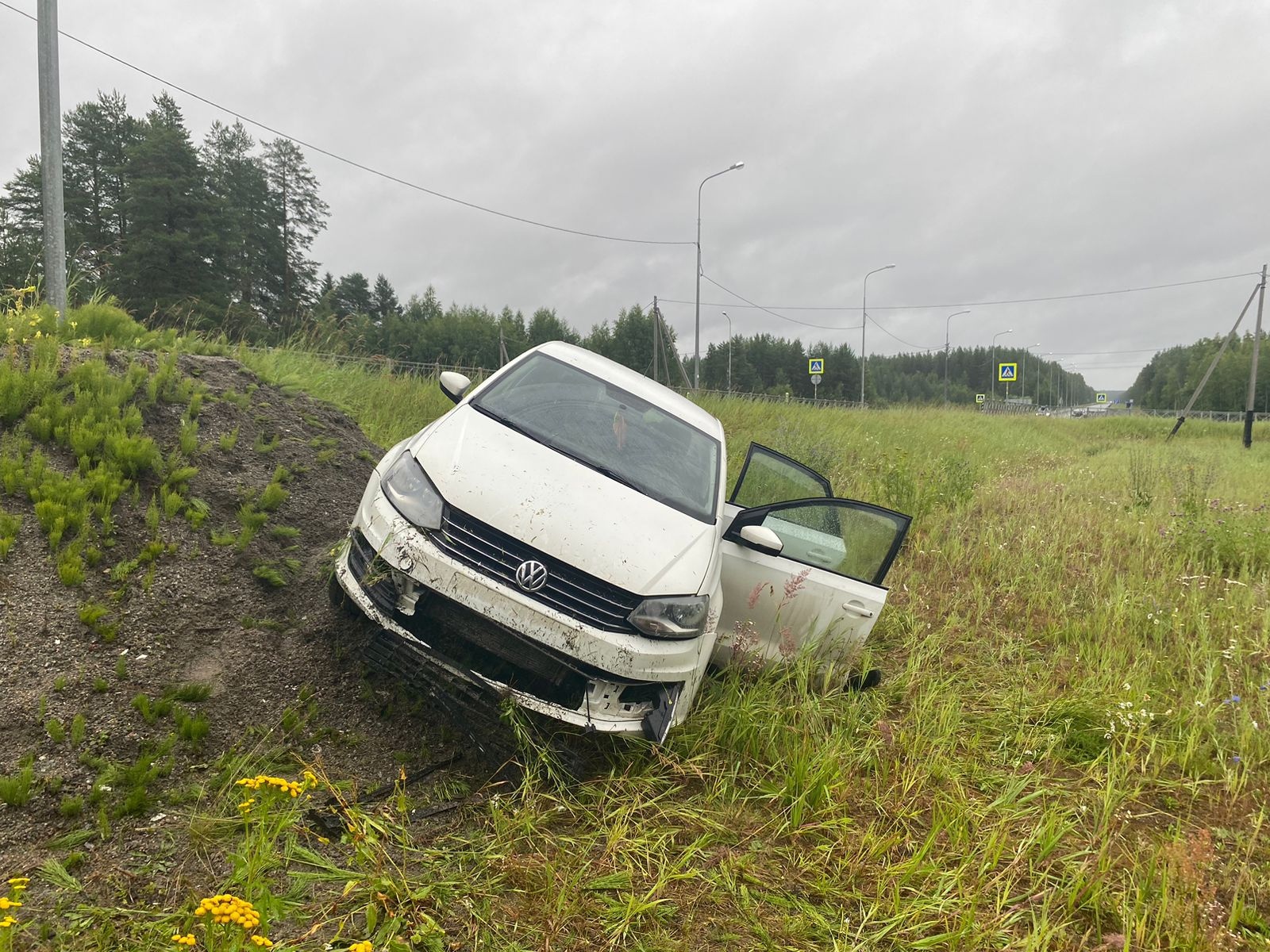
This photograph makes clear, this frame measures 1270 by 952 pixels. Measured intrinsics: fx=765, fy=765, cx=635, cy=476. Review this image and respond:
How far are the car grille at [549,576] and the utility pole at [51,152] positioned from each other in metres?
6.36

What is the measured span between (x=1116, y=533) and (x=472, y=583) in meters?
7.74

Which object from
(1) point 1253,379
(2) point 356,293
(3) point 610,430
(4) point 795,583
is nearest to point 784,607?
(4) point 795,583

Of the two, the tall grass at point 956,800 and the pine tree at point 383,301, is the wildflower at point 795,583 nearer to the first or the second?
the tall grass at point 956,800

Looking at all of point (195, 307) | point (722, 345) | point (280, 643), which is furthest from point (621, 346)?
point (280, 643)

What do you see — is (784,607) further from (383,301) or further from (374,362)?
(383,301)

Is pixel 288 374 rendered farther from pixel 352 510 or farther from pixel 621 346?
pixel 621 346

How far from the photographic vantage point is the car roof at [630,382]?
15.4 ft

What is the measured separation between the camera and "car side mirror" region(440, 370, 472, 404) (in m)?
4.38

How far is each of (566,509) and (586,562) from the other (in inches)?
11.8

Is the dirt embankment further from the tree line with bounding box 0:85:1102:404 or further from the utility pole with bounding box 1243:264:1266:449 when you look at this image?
the utility pole with bounding box 1243:264:1266:449

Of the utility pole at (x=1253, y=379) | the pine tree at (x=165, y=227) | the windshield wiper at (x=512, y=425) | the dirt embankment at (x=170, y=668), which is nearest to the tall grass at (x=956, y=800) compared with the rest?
the dirt embankment at (x=170, y=668)

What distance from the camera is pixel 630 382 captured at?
15.9 feet

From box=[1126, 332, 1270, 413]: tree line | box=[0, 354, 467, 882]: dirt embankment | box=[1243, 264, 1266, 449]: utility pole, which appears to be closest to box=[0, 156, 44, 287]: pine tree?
box=[0, 354, 467, 882]: dirt embankment

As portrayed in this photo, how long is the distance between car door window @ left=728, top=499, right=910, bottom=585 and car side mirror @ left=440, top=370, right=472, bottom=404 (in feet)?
6.19
